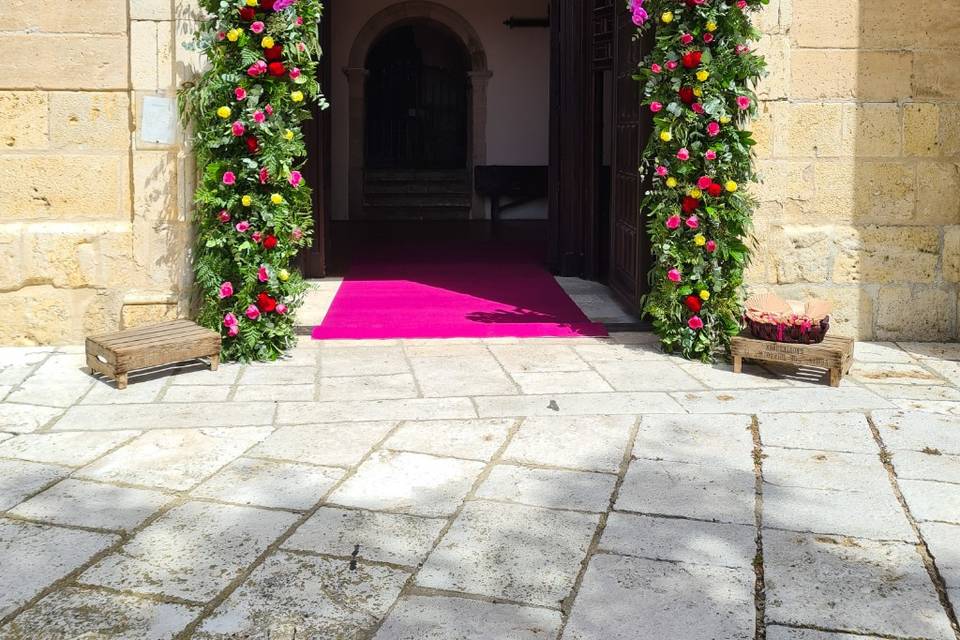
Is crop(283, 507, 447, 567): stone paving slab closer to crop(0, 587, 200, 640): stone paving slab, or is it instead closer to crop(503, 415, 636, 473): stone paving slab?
crop(0, 587, 200, 640): stone paving slab

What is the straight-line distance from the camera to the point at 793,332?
214 inches

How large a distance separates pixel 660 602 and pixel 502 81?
471 inches

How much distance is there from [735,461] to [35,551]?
231 cm

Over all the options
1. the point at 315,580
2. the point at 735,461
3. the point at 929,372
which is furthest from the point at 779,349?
the point at 315,580

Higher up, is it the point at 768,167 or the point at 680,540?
the point at 768,167

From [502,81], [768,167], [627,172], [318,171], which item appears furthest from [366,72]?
[768,167]

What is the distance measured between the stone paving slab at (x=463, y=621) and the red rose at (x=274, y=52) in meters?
3.26

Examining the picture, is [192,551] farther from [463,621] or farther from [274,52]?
[274,52]

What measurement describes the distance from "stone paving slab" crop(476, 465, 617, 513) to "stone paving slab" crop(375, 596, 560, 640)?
2.50 ft

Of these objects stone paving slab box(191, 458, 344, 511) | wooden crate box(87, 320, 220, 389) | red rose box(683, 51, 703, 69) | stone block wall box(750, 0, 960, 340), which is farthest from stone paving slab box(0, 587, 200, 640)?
stone block wall box(750, 0, 960, 340)

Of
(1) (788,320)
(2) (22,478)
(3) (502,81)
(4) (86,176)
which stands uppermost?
(3) (502,81)

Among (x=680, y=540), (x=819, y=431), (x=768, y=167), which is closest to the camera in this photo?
(x=680, y=540)

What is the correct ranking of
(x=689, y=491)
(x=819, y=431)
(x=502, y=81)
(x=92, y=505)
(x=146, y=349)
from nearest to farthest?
(x=92, y=505), (x=689, y=491), (x=819, y=431), (x=146, y=349), (x=502, y=81)

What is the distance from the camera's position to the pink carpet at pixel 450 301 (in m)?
6.54
